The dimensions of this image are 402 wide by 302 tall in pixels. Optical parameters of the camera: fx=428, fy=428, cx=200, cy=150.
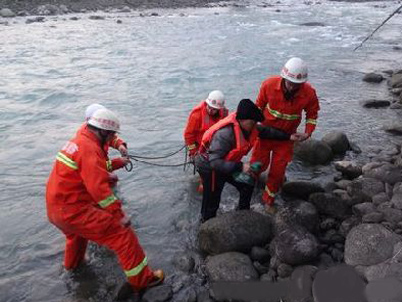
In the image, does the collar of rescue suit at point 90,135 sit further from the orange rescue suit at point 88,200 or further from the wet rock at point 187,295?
the wet rock at point 187,295

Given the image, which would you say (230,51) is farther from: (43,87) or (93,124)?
(93,124)

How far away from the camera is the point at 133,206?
7895mm

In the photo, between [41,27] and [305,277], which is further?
[41,27]

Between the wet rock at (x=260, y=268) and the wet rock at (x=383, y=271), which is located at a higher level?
the wet rock at (x=383, y=271)

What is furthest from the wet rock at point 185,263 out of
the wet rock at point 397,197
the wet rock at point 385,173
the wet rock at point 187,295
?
the wet rock at point 385,173

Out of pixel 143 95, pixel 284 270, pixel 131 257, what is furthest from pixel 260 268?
pixel 143 95

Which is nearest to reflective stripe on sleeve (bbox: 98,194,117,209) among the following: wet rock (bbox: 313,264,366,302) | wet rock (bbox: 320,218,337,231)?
wet rock (bbox: 313,264,366,302)

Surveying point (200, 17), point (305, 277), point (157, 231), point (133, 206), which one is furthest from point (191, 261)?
point (200, 17)

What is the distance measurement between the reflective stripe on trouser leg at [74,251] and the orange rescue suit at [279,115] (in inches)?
120

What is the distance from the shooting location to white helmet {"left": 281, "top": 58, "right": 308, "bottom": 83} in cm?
609

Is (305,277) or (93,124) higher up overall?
(93,124)

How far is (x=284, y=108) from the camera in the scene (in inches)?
256

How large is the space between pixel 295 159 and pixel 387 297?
507 centimetres

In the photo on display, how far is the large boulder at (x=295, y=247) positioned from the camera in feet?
18.0
